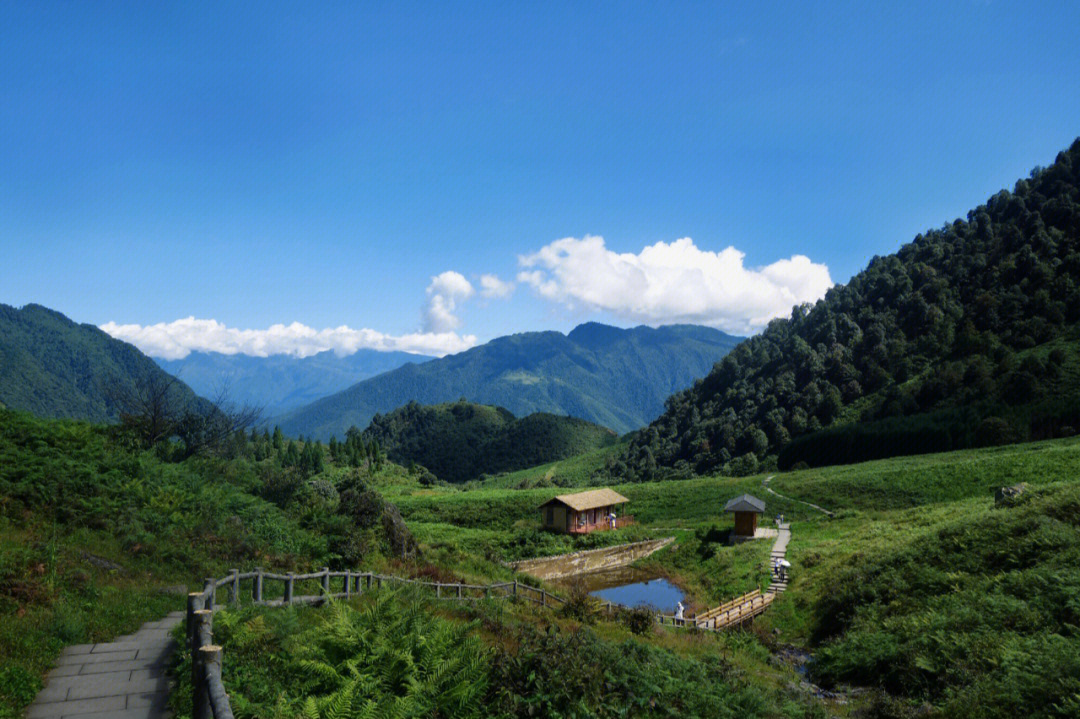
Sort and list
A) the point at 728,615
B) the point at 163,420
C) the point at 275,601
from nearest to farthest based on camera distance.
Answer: the point at 275,601 < the point at 163,420 < the point at 728,615

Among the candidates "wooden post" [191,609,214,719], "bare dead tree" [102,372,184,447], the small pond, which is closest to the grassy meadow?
"wooden post" [191,609,214,719]

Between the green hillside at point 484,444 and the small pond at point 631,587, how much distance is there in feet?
424

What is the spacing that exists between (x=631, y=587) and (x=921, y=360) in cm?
8539

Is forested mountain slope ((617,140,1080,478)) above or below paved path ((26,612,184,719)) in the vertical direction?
above

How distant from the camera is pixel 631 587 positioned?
40.9 m

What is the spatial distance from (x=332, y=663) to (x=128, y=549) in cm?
1039

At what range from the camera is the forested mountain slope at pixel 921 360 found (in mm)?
74125

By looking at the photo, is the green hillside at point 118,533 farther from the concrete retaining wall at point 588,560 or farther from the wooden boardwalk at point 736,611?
the concrete retaining wall at point 588,560

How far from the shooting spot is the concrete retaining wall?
1628 inches

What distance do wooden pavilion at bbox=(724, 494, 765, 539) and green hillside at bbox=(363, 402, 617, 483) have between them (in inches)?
5115

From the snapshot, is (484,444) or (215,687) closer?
(215,687)

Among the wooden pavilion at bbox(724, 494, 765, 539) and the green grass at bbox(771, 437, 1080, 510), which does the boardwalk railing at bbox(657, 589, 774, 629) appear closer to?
the wooden pavilion at bbox(724, 494, 765, 539)

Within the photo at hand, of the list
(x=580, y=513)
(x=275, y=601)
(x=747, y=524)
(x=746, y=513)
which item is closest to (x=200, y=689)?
(x=275, y=601)

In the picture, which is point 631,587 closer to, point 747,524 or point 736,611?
point 747,524
